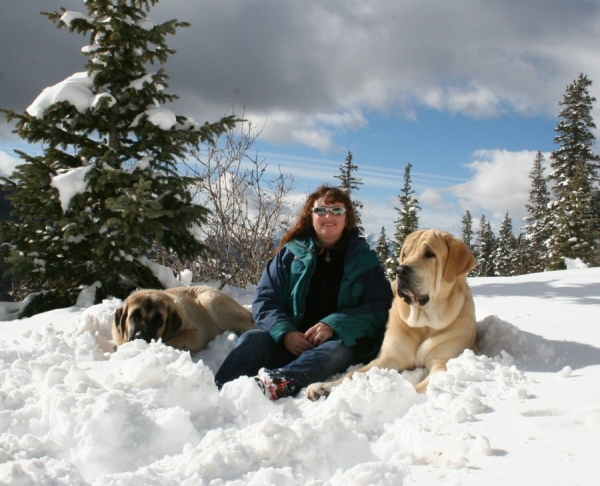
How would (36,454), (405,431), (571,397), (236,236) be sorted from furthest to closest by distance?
(236,236) < (571,397) < (405,431) < (36,454)

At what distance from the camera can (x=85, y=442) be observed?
2.13 metres

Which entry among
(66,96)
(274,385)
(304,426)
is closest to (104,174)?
(66,96)

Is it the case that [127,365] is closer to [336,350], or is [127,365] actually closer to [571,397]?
[336,350]

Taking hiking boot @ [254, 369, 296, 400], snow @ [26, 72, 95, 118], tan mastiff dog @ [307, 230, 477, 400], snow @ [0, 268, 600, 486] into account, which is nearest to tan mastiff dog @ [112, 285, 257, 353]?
snow @ [0, 268, 600, 486]

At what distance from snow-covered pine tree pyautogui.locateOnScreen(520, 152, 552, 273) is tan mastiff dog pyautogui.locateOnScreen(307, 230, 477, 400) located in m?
29.6

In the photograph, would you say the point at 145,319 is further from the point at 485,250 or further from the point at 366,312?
the point at 485,250

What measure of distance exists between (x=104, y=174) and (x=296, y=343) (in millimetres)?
4409

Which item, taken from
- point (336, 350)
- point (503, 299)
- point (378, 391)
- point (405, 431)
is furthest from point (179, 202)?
point (405, 431)

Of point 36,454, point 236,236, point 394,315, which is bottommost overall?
point 36,454

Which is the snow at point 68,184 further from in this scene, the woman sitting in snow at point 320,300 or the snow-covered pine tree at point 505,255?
the snow-covered pine tree at point 505,255

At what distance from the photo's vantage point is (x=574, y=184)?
78.9 ft

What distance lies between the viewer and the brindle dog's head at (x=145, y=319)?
4.46 m

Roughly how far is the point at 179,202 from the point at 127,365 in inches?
189

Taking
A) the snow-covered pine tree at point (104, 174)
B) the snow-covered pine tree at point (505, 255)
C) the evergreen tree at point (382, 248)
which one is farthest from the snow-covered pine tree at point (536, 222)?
the snow-covered pine tree at point (104, 174)
